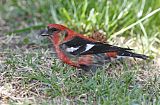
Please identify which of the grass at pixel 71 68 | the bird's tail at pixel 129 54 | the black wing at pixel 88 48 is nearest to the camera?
the grass at pixel 71 68

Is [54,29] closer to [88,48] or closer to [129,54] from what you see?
[88,48]

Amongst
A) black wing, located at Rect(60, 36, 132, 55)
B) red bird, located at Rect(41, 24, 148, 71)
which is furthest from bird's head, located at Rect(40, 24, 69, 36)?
black wing, located at Rect(60, 36, 132, 55)

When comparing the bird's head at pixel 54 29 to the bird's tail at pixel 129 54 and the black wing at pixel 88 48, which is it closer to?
the black wing at pixel 88 48

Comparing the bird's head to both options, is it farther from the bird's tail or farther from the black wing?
the bird's tail

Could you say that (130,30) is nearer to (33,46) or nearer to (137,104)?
(33,46)

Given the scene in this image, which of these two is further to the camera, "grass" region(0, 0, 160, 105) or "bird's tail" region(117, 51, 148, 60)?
"bird's tail" region(117, 51, 148, 60)

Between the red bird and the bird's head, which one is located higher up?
the bird's head

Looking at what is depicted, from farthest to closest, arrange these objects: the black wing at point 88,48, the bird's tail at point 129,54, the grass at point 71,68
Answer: the bird's tail at point 129,54
the black wing at point 88,48
the grass at point 71,68

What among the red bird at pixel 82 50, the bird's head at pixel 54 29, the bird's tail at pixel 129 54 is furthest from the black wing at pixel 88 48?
the bird's head at pixel 54 29
